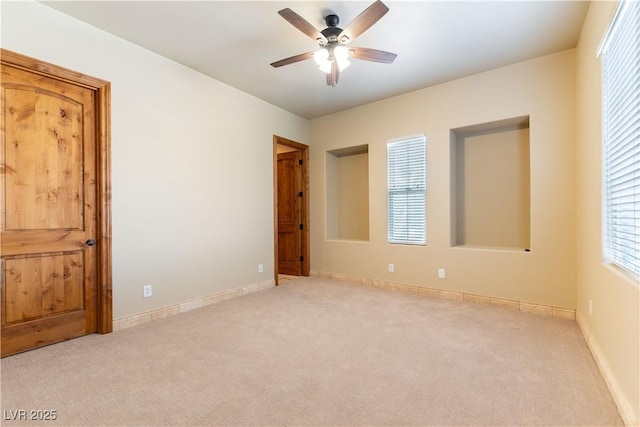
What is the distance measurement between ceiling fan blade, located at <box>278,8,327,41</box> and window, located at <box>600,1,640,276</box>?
6.36ft

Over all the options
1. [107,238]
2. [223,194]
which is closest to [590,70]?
[223,194]

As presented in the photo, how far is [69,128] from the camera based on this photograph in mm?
2766

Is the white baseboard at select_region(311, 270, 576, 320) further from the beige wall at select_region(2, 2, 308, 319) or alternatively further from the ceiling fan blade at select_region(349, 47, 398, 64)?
the ceiling fan blade at select_region(349, 47, 398, 64)

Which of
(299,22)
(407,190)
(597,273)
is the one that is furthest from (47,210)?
(597,273)

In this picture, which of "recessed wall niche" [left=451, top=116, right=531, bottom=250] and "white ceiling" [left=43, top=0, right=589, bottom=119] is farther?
"recessed wall niche" [left=451, top=116, right=531, bottom=250]

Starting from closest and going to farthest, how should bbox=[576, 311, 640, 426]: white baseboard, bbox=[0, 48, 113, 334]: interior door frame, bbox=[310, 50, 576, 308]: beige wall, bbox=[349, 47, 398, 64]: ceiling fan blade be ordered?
bbox=[576, 311, 640, 426]: white baseboard
bbox=[349, 47, 398, 64]: ceiling fan blade
bbox=[0, 48, 113, 334]: interior door frame
bbox=[310, 50, 576, 308]: beige wall

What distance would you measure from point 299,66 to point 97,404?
3.46 m

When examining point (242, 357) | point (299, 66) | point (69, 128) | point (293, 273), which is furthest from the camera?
point (293, 273)

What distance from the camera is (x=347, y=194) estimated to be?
5.60m

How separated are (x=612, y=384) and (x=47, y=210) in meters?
4.23

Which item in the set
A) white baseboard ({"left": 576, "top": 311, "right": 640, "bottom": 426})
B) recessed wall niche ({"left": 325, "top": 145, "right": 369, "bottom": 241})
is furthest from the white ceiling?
white baseboard ({"left": 576, "top": 311, "right": 640, "bottom": 426})

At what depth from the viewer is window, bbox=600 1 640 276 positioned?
1.63 meters

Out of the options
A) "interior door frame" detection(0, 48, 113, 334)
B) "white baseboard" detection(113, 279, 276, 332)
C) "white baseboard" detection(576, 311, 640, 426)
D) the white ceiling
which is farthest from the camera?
"white baseboard" detection(113, 279, 276, 332)

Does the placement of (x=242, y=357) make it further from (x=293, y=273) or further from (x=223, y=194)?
(x=293, y=273)
